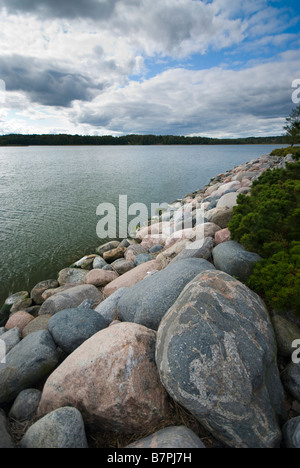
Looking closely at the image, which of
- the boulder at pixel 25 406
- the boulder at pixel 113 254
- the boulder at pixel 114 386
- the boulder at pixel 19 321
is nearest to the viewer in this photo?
the boulder at pixel 114 386

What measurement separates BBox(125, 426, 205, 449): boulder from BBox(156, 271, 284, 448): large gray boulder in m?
0.19

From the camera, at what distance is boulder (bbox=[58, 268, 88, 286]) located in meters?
8.85

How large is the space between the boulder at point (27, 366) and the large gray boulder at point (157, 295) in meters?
1.45

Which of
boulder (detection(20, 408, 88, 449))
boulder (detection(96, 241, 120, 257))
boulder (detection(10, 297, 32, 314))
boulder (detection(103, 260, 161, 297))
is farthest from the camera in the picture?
boulder (detection(96, 241, 120, 257))

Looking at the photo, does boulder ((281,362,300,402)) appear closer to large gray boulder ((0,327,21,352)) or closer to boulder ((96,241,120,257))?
large gray boulder ((0,327,21,352))

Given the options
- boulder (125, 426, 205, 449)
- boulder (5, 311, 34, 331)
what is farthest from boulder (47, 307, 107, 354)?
boulder (5, 311, 34, 331)

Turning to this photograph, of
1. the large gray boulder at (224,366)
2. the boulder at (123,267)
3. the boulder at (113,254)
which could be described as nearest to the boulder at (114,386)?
the large gray boulder at (224,366)

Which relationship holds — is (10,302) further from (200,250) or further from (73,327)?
(200,250)

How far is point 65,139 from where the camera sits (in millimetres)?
124312

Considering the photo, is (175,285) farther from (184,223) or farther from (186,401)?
(184,223)

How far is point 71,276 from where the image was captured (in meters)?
9.06

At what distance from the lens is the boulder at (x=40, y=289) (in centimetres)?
813

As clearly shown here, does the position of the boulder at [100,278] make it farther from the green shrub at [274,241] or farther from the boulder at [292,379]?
the boulder at [292,379]
